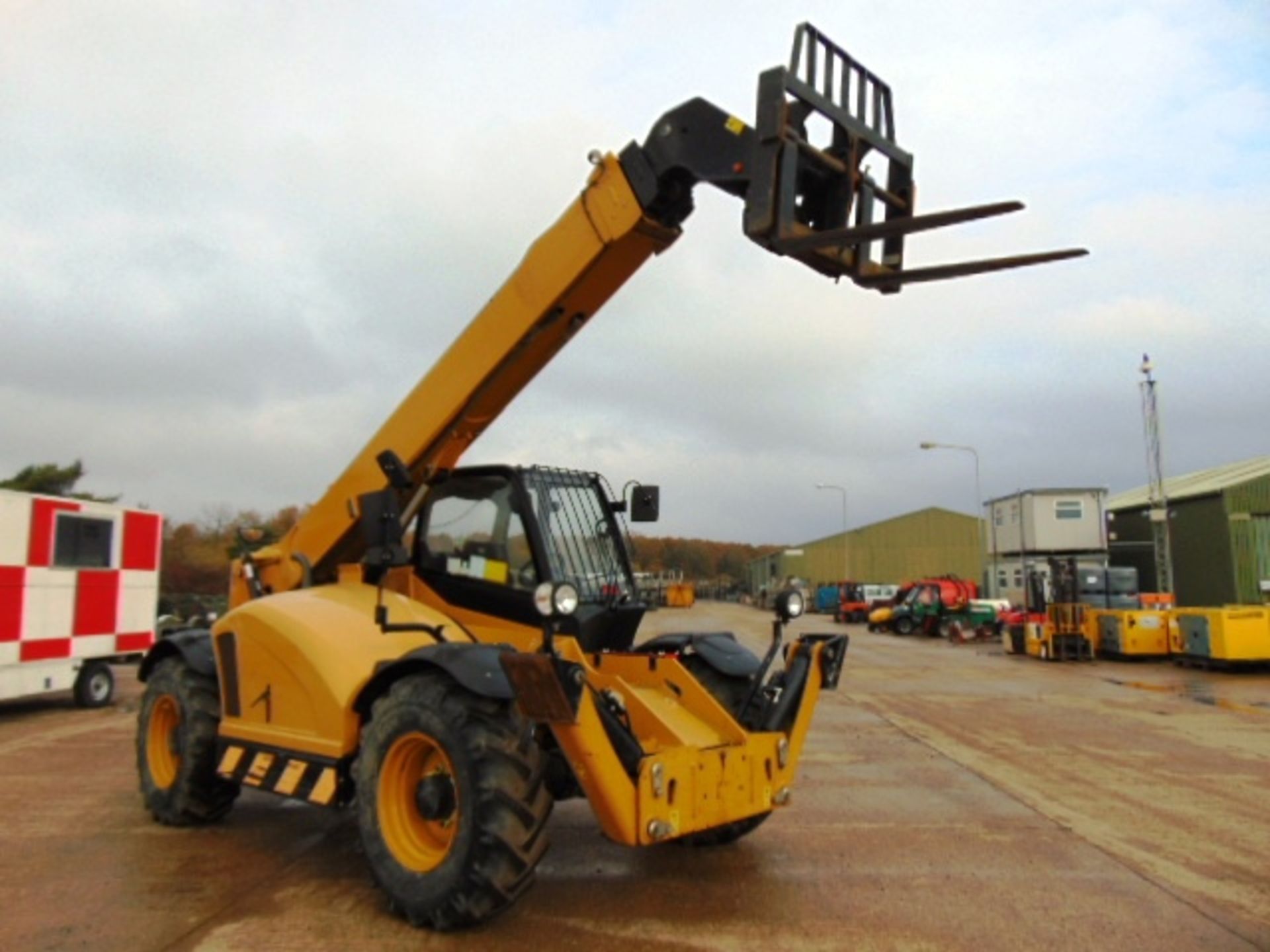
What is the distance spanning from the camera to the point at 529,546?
5.62 metres

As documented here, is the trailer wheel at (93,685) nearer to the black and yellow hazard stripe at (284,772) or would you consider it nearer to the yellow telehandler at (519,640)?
the yellow telehandler at (519,640)

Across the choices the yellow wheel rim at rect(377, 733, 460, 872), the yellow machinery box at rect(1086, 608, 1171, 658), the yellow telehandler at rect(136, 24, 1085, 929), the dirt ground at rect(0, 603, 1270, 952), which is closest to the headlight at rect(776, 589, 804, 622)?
the yellow telehandler at rect(136, 24, 1085, 929)

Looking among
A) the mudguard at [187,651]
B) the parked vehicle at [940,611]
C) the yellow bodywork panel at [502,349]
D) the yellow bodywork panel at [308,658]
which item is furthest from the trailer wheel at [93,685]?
the parked vehicle at [940,611]

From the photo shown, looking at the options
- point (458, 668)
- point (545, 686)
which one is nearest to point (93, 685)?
point (458, 668)

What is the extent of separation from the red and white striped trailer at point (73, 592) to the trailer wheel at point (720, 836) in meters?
9.11

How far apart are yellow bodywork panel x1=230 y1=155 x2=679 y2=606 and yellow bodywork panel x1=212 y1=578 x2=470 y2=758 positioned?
0.64 meters

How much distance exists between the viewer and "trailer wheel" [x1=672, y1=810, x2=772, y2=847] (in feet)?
19.3

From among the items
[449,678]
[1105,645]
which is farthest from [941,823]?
[1105,645]

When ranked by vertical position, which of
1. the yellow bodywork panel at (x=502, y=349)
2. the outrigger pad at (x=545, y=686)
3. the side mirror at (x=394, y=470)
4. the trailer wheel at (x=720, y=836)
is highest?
the yellow bodywork panel at (x=502, y=349)

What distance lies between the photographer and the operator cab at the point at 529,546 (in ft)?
18.4

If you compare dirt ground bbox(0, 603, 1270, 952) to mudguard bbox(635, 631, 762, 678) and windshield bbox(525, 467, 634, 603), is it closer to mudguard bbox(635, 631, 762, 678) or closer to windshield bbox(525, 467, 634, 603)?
mudguard bbox(635, 631, 762, 678)

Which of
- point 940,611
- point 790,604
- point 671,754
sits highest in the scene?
point 790,604

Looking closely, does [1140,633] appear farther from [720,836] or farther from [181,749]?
[181,749]

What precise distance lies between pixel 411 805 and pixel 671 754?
4.50 ft
